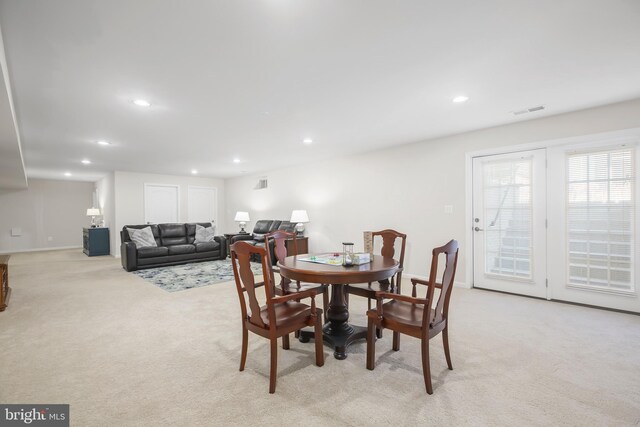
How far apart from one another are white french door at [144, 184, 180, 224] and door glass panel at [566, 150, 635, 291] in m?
Answer: 9.02

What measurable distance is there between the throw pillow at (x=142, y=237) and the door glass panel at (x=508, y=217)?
6.34 m

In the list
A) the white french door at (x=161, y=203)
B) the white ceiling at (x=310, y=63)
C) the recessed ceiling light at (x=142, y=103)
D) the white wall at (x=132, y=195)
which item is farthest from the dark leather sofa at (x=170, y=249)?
the recessed ceiling light at (x=142, y=103)

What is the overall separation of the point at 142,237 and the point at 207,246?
4.33ft

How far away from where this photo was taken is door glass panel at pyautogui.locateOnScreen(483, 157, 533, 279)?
389 cm

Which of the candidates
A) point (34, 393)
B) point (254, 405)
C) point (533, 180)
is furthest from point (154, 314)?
point (533, 180)

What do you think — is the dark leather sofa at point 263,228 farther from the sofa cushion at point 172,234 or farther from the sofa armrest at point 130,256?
→ the sofa armrest at point 130,256

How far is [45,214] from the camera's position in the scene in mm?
9562

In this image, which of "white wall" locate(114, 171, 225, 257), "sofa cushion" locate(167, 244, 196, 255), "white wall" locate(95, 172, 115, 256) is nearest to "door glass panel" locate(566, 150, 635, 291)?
"sofa cushion" locate(167, 244, 196, 255)

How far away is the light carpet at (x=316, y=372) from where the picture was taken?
167cm

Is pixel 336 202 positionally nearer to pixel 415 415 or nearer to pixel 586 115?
pixel 586 115

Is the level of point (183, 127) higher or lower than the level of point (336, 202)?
higher

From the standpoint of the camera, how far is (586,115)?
3.43 meters

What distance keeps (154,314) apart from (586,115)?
5437mm

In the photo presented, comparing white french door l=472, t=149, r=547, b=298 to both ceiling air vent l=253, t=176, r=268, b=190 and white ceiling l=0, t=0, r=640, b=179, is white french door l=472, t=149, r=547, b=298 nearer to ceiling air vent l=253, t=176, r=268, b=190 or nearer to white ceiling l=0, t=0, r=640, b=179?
white ceiling l=0, t=0, r=640, b=179
